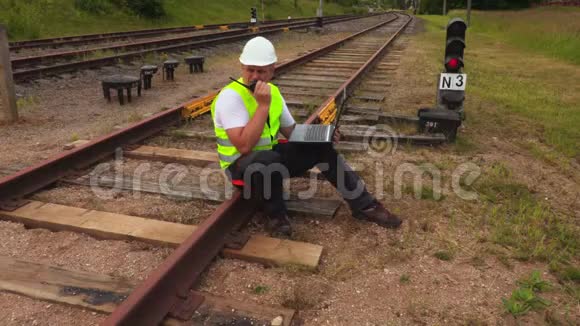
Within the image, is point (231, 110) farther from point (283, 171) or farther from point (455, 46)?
point (455, 46)

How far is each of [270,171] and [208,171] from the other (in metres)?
1.40

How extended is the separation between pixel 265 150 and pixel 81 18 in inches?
795

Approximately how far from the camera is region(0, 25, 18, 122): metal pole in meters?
5.91

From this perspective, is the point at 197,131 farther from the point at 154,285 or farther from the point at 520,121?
the point at 520,121

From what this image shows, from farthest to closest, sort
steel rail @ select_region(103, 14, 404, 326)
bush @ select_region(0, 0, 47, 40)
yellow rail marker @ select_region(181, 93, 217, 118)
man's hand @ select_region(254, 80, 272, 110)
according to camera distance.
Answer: bush @ select_region(0, 0, 47, 40) → yellow rail marker @ select_region(181, 93, 217, 118) → man's hand @ select_region(254, 80, 272, 110) → steel rail @ select_region(103, 14, 404, 326)

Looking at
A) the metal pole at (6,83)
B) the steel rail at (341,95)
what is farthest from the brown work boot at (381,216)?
the metal pole at (6,83)

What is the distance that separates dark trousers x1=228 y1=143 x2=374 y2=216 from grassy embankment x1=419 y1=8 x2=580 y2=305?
101cm

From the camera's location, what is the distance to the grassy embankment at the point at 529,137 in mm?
3172

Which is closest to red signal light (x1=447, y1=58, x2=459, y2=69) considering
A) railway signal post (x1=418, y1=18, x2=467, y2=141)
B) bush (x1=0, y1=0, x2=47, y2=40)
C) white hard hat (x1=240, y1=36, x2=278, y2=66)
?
railway signal post (x1=418, y1=18, x2=467, y2=141)

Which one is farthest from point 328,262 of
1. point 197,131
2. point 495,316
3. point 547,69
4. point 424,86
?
point 547,69

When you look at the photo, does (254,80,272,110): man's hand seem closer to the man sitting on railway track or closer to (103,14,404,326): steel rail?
the man sitting on railway track

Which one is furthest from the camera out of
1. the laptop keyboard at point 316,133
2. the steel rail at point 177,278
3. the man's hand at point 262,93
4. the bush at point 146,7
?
the bush at point 146,7

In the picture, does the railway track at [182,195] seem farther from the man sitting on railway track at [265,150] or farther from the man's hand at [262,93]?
the man's hand at [262,93]

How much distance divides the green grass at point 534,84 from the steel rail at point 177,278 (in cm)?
405
